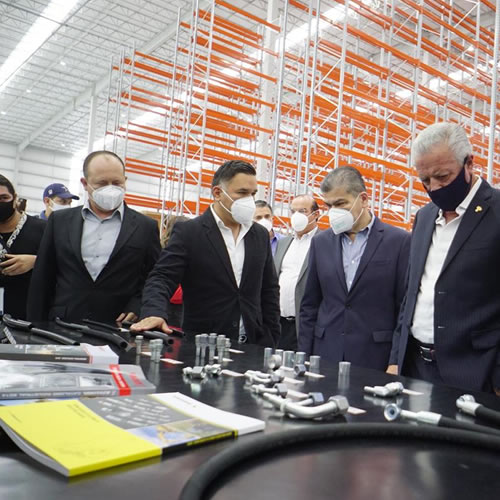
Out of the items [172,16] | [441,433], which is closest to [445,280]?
[441,433]

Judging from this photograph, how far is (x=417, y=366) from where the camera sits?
2184mm

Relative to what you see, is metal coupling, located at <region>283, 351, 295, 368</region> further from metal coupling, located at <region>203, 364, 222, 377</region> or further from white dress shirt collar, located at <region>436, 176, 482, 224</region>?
white dress shirt collar, located at <region>436, 176, 482, 224</region>

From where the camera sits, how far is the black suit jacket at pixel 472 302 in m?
1.96

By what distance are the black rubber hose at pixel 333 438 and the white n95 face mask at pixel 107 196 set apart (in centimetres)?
208

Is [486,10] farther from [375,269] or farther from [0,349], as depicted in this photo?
[0,349]

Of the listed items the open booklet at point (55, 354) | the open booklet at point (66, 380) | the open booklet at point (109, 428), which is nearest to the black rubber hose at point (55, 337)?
the open booklet at point (55, 354)

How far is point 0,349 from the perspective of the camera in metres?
1.32

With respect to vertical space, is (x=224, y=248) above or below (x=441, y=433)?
above

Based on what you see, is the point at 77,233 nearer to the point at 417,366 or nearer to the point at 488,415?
the point at 417,366

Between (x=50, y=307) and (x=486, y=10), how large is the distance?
13.7m

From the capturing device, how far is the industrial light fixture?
12.0 meters

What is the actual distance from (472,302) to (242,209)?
1.21 meters

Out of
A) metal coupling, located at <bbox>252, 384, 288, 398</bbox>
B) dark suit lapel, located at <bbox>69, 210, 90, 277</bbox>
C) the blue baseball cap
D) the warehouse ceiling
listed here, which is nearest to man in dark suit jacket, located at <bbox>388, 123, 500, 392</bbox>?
metal coupling, located at <bbox>252, 384, 288, 398</bbox>

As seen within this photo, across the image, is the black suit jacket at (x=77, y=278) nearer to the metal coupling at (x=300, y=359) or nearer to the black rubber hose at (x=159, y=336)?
the black rubber hose at (x=159, y=336)
